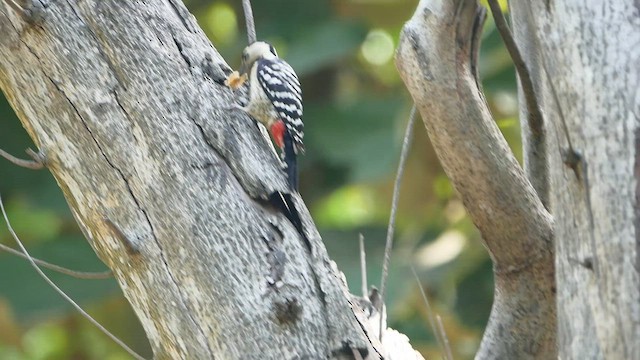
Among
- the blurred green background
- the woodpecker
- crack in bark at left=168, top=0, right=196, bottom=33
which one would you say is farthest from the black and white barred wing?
the blurred green background

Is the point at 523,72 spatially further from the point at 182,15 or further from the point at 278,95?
the point at 278,95

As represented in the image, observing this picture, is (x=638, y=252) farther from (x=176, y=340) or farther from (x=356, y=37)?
(x=356, y=37)

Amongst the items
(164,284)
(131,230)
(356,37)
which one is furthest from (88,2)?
(356,37)

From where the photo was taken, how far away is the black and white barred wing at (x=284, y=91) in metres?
3.10

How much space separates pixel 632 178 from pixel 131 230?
1111 millimetres

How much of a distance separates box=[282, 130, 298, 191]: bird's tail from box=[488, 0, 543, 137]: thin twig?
589mm

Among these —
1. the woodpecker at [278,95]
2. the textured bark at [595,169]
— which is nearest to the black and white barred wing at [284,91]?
the woodpecker at [278,95]

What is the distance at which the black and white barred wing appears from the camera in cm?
310

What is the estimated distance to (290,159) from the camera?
2.92 m

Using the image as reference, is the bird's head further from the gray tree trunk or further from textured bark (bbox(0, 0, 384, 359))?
the gray tree trunk

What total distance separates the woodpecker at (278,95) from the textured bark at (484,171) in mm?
673

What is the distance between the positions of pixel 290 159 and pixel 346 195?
10.4ft

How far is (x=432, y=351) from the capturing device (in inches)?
206

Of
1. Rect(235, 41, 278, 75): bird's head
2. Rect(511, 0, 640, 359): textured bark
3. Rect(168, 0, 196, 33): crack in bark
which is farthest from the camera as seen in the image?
Rect(235, 41, 278, 75): bird's head
